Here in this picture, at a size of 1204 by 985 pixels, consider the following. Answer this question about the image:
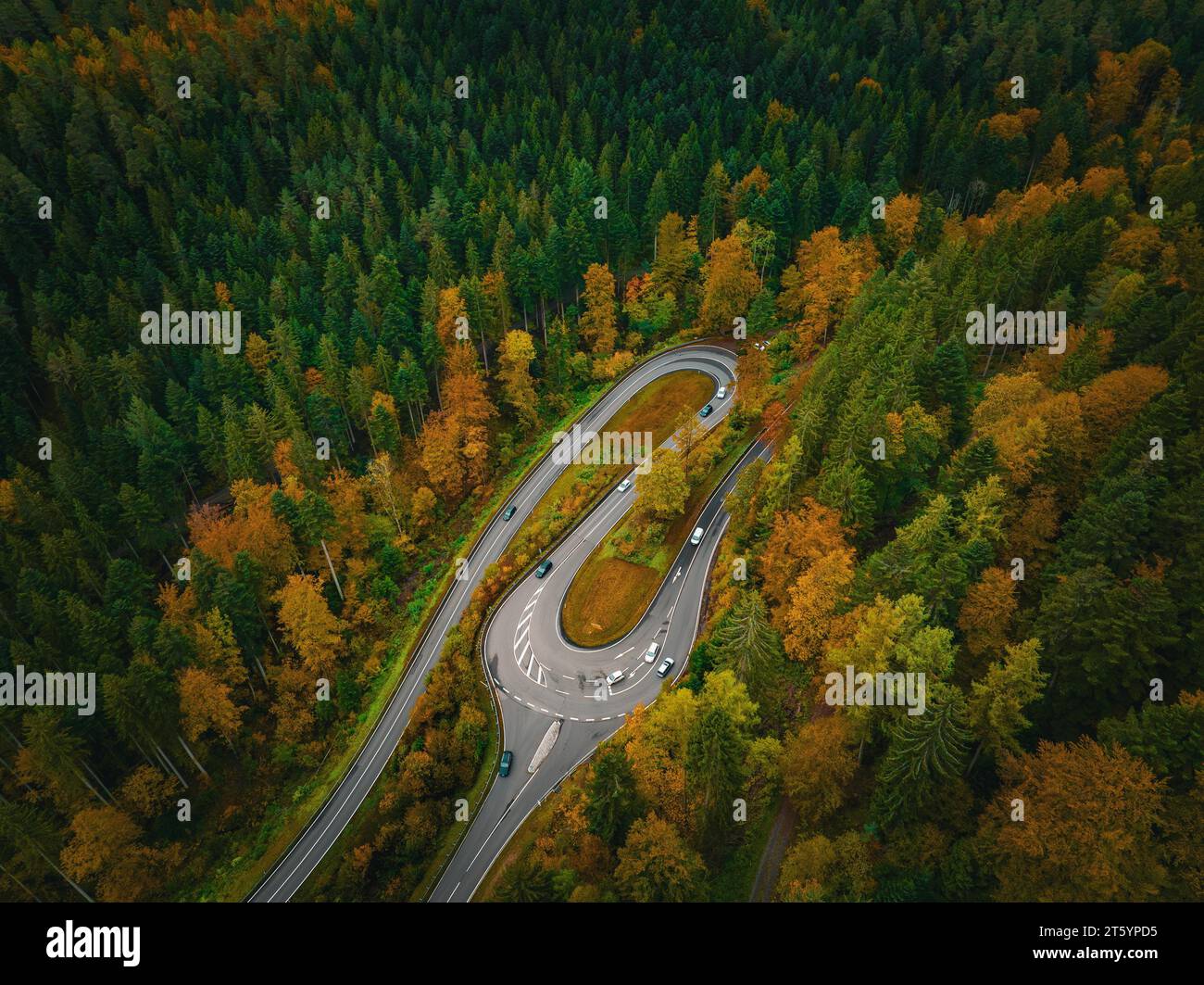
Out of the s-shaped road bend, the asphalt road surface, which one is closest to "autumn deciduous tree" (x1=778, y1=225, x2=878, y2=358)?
the s-shaped road bend

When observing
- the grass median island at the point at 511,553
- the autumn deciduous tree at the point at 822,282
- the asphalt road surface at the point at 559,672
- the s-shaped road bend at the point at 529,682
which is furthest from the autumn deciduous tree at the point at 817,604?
the autumn deciduous tree at the point at 822,282

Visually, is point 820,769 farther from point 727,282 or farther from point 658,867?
point 727,282

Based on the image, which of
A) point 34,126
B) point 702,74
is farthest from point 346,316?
point 702,74

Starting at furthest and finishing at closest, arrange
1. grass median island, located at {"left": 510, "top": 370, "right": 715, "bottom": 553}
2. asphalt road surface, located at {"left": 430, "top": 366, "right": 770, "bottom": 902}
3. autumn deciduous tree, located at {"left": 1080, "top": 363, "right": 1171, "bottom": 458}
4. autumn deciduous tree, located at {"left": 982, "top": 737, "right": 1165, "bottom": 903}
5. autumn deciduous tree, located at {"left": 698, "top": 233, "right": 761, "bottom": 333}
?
autumn deciduous tree, located at {"left": 698, "top": 233, "right": 761, "bottom": 333} < grass median island, located at {"left": 510, "top": 370, "right": 715, "bottom": 553} < asphalt road surface, located at {"left": 430, "top": 366, "right": 770, "bottom": 902} < autumn deciduous tree, located at {"left": 1080, "top": 363, "right": 1171, "bottom": 458} < autumn deciduous tree, located at {"left": 982, "top": 737, "right": 1165, "bottom": 903}

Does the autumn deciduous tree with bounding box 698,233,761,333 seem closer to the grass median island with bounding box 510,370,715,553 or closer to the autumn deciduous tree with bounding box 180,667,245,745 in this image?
the grass median island with bounding box 510,370,715,553

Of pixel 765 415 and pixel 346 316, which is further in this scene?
pixel 346 316

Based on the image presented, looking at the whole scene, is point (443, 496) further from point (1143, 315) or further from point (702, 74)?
point (702, 74)

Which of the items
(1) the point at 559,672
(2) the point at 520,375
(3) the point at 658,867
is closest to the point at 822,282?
(2) the point at 520,375

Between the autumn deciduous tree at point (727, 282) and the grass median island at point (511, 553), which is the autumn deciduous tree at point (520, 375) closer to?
the grass median island at point (511, 553)
